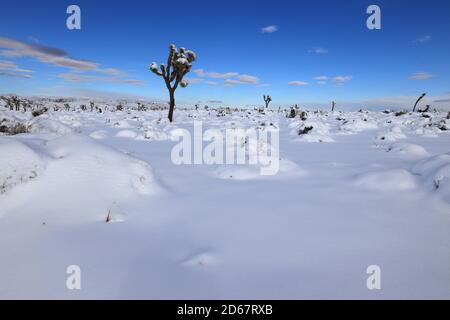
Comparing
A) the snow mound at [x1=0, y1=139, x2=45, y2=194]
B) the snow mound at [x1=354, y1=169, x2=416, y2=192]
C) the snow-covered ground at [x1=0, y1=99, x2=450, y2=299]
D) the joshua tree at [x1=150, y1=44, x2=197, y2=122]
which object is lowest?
the snow-covered ground at [x1=0, y1=99, x2=450, y2=299]

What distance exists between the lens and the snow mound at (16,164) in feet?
9.51

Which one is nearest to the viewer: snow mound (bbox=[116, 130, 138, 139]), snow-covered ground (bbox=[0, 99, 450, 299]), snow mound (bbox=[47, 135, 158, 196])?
snow-covered ground (bbox=[0, 99, 450, 299])

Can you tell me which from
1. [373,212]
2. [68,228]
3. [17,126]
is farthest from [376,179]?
[17,126]

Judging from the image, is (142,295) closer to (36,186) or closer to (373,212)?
(36,186)

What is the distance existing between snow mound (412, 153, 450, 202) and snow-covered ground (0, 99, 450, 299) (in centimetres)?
2

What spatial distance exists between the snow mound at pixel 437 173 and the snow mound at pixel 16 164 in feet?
15.3

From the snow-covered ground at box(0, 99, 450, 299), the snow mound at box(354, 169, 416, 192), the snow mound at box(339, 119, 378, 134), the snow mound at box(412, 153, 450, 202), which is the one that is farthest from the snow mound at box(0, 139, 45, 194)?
the snow mound at box(339, 119, 378, 134)

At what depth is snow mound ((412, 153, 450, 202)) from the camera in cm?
341

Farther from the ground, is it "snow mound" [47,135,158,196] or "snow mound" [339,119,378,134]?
"snow mound" [339,119,378,134]

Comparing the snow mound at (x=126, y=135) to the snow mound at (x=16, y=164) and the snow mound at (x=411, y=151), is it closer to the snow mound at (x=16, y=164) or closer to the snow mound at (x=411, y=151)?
the snow mound at (x=16, y=164)

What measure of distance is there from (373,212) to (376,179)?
1183 mm

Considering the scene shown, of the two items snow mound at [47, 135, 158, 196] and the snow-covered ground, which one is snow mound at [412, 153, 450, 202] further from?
snow mound at [47, 135, 158, 196]

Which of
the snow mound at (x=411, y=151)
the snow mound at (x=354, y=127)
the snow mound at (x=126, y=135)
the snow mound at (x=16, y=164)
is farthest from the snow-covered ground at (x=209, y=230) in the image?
the snow mound at (x=354, y=127)
